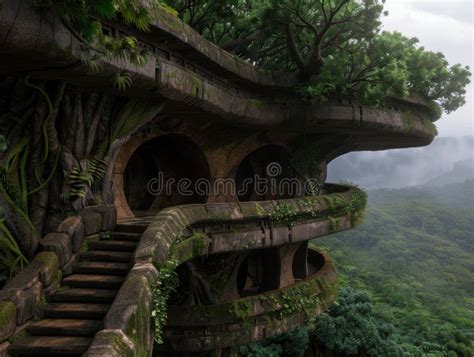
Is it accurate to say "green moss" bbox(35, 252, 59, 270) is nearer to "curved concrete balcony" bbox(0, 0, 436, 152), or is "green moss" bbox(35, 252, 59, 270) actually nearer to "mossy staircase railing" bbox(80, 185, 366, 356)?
"mossy staircase railing" bbox(80, 185, 366, 356)

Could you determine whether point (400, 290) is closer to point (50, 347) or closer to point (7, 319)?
point (50, 347)

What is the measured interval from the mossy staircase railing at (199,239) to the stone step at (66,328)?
0.44 metres

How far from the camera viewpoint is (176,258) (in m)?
6.70

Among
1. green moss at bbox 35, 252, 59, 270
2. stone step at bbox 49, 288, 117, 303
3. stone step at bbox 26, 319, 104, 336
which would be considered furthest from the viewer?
green moss at bbox 35, 252, 59, 270

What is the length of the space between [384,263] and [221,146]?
128 feet

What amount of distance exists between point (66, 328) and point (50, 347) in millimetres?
338

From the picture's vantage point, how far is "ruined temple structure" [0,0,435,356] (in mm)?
5184

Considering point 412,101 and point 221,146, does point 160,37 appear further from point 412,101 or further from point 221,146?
point 412,101

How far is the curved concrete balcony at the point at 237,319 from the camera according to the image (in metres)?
9.06

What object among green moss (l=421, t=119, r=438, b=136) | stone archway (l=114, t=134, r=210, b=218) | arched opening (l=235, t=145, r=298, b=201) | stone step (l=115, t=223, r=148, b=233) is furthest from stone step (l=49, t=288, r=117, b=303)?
green moss (l=421, t=119, r=438, b=136)

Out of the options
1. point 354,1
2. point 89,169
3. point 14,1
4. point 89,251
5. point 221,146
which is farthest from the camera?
point 221,146

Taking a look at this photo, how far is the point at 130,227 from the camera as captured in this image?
756 cm

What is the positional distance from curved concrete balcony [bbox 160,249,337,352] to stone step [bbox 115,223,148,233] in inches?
104

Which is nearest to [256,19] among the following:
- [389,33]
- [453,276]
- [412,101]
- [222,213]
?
[389,33]
